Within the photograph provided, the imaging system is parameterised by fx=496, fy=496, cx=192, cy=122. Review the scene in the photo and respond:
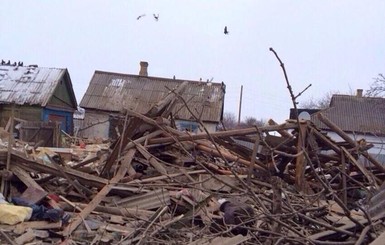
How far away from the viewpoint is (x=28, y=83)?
27.5m

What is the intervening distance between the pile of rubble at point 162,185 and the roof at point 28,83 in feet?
64.8

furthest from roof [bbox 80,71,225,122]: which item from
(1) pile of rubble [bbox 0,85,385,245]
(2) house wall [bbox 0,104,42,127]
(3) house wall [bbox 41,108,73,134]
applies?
(1) pile of rubble [bbox 0,85,385,245]

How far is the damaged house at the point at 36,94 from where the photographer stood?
26.1 meters

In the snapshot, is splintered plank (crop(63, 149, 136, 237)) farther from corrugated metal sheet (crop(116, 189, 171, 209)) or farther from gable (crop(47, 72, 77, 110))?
gable (crop(47, 72, 77, 110))

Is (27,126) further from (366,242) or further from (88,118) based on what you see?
(366,242)

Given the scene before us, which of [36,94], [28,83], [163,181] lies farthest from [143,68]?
[163,181]

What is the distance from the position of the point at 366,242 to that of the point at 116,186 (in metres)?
3.98

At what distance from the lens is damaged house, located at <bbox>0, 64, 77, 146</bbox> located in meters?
26.1

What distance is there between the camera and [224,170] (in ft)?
24.6

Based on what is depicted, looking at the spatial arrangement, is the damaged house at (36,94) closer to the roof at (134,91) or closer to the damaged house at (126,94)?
the damaged house at (126,94)

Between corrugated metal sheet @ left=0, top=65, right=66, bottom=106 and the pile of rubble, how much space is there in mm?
19742

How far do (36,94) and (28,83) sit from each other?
128 cm

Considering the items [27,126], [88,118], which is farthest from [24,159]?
[88,118]

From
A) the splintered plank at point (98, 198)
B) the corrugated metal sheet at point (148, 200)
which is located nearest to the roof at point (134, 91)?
the splintered plank at point (98, 198)
